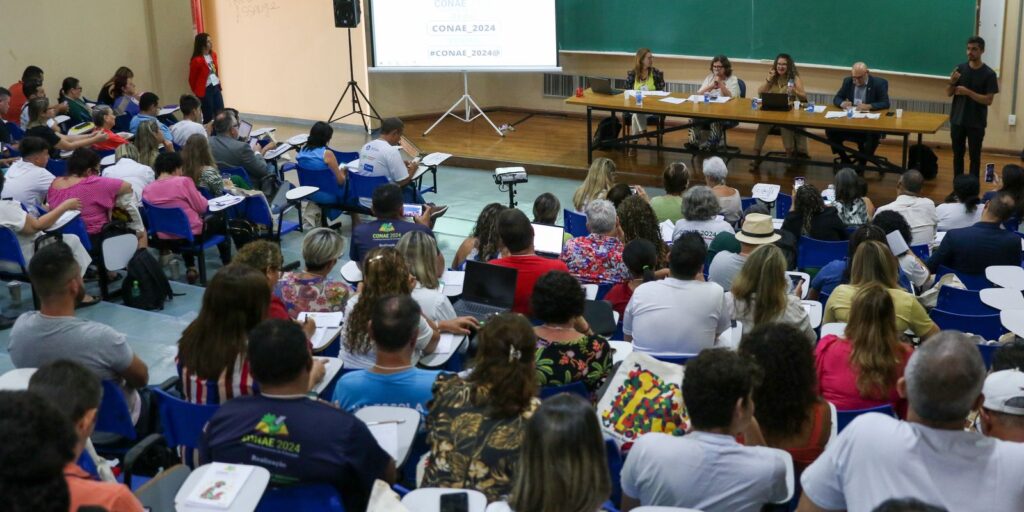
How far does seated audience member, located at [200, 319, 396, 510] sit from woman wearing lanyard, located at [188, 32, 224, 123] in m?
9.84

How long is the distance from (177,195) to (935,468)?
5.57 m

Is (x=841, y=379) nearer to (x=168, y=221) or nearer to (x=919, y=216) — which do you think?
(x=919, y=216)

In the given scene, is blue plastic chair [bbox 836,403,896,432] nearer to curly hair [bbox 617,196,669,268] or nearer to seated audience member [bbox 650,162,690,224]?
curly hair [bbox 617,196,669,268]

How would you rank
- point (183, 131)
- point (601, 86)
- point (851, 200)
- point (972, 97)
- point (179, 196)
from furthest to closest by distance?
point (601, 86) < point (972, 97) < point (183, 131) < point (179, 196) < point (851, 200)

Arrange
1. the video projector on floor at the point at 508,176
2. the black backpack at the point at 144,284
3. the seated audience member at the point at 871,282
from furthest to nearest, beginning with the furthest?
the video projector on floor at the point at 508,176 < the black backpack at the point at 144,284 < the seated audience member at the point at 871,282

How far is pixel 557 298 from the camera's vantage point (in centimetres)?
392

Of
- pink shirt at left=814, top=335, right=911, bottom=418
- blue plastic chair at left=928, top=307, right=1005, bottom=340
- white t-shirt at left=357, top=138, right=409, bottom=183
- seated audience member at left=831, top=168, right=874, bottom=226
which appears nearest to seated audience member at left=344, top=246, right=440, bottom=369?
pink shirt at left=814, top=335, right=911, bottom=418

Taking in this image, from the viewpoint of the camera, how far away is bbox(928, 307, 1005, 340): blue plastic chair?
478 cm

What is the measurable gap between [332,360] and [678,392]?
1430 mm

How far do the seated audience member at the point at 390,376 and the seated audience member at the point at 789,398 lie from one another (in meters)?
1.10

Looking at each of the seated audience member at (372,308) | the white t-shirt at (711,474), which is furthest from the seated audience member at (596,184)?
the white t-shirt at (711,474)

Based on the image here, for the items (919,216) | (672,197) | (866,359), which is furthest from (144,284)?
(919,216)

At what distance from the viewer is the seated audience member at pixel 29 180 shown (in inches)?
271

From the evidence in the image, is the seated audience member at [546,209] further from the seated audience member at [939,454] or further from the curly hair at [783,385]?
the seated audience member at [939,454]
